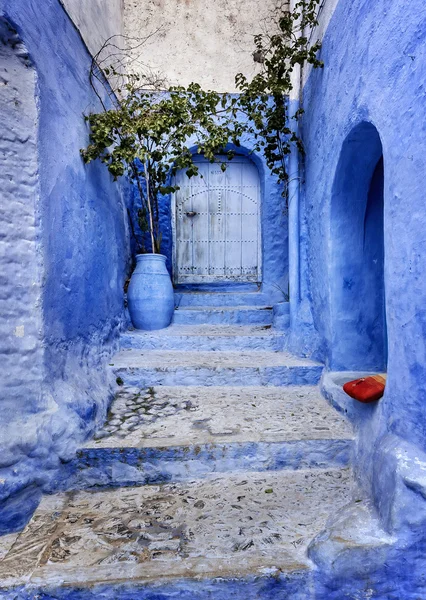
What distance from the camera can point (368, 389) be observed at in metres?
2.02

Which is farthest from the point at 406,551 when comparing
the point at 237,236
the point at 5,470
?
the point at 237,236

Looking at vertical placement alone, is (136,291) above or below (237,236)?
below

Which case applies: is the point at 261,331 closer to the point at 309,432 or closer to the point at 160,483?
the point at 309,432

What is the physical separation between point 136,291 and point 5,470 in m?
2.17

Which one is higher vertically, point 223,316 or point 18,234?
point 18,234

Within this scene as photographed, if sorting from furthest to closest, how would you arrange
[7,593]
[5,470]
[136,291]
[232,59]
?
[232,59]
[136,291]
[5,470]
[7,593]

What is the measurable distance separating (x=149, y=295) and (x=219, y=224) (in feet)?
5.95

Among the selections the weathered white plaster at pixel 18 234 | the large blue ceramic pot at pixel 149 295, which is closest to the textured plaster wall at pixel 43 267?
the weathered white plaster at pixel 18 234

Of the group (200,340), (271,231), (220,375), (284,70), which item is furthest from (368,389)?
(271,231)

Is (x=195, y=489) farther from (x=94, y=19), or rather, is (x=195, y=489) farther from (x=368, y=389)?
(x=94, y=19)

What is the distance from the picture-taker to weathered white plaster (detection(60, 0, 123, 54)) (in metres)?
2.77

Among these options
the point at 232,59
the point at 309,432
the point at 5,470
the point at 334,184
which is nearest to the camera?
the point at 5,470

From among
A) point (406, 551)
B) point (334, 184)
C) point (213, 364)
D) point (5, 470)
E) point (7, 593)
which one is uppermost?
point (334, 184)

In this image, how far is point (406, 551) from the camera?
1.51m
